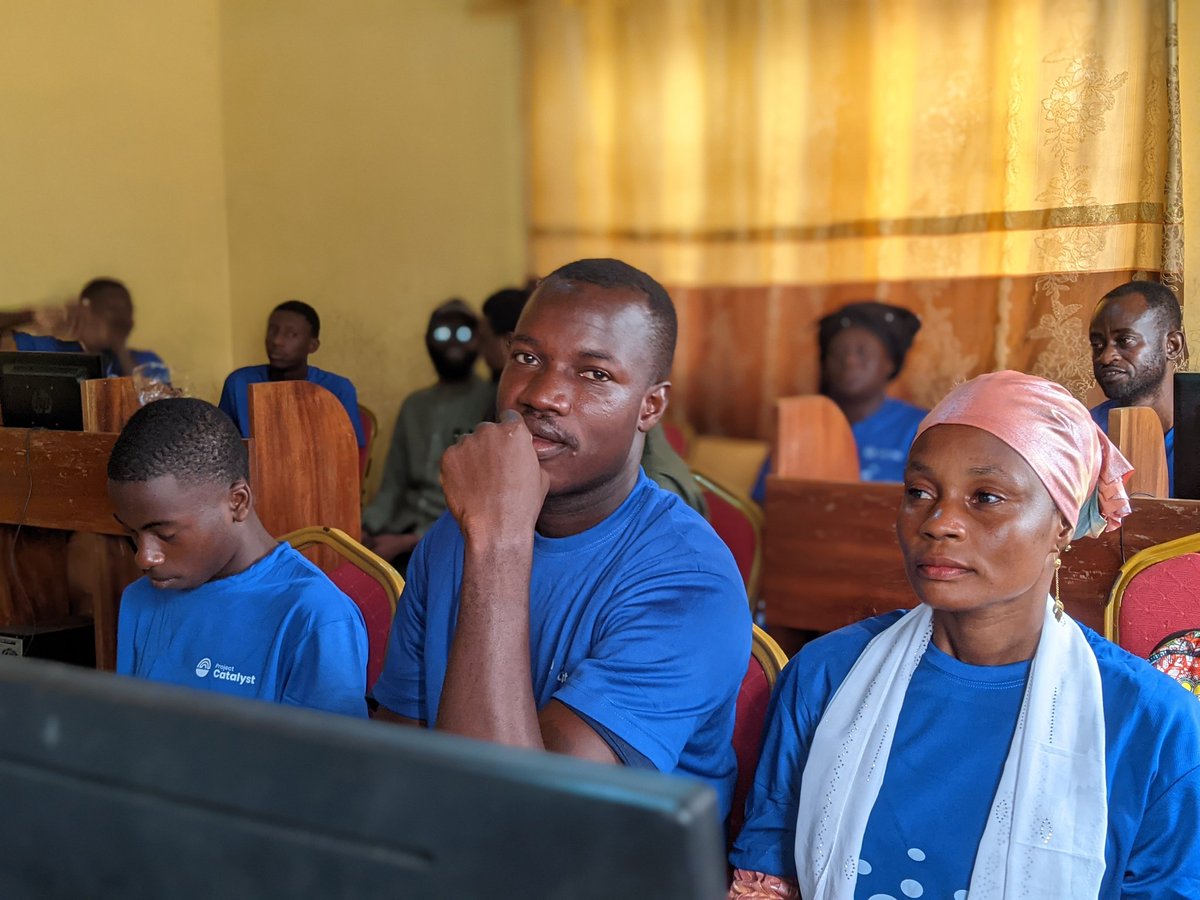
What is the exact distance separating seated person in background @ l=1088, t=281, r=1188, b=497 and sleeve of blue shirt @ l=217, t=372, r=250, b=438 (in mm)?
2032

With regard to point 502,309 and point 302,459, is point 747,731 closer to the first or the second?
point 302,459

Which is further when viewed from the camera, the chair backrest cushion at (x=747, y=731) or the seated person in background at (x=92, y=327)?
the seated person in background at (x=92, y=327)

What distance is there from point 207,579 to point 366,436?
1.23 m

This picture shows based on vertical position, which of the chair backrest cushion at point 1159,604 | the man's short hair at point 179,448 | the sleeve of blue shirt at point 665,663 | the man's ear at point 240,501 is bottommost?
the chair backrest cushion at point 1159,604

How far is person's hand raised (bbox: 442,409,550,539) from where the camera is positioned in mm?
1354

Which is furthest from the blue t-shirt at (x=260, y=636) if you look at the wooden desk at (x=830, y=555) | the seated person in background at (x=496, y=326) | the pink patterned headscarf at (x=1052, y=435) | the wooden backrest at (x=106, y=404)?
the seated person in background at (x=496, y=326)

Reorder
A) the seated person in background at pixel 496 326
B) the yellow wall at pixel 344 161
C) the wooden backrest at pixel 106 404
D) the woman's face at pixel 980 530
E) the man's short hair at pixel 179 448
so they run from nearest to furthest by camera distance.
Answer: the woman's face at pixel 980 530
the man's short hair at pixel 179 448
the wooden backrest at pixel 106 404
the yellow wall at pixel 344 161
the seated person in background at pixel 496 326

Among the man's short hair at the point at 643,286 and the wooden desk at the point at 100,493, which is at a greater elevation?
the man's short hair at the point at 643,286

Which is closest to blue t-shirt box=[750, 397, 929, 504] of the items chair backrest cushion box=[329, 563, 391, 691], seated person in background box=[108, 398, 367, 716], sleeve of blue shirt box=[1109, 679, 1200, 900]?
chair backrest cushion box=[329, 563, 391, 691]

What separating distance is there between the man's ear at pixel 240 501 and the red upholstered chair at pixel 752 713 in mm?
980

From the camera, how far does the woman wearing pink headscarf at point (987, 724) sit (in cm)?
133

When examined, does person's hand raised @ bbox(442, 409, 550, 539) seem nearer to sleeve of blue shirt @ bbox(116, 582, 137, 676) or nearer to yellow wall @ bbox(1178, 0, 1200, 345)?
sleeve of blue shirt @ bbox(116, 582, 137, 676)

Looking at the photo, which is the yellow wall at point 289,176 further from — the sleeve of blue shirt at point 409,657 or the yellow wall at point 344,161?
the sleeve of blue shirt at point 409,657

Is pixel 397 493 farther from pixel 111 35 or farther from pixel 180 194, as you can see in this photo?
pixel 111 35
